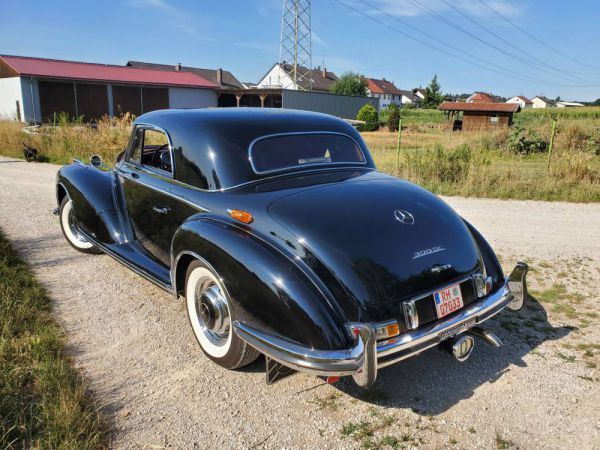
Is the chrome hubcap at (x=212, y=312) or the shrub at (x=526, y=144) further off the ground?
the shrub at (x=526, y=144)

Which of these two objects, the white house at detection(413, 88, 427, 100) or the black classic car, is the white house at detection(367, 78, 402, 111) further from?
the black classic car

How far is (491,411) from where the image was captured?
279 cm

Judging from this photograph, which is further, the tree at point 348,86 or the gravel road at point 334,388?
the tree at point 348,86

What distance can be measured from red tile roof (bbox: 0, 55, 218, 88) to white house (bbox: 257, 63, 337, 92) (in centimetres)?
2688

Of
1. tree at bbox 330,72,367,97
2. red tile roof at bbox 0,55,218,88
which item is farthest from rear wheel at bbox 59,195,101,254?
tree at bbox 330,72,367,97

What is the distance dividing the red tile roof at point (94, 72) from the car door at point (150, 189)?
30.5 m

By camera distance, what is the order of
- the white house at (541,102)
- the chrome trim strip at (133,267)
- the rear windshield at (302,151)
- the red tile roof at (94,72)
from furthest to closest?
the white house at (541,102) < the red tile roof at (94,72) < the chrome trim strip at (133,267) < the rear windshield at (302,151)

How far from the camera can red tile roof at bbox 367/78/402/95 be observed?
102438 mm

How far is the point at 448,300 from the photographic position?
2844 millimetres

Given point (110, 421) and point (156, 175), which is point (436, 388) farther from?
point (156, 175)

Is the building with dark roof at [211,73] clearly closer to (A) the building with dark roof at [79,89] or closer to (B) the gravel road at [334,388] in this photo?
(A) the building with dark roof at [79,89]

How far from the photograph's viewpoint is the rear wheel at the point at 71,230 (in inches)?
215

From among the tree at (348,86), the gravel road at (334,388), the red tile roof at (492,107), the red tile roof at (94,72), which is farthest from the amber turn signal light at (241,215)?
the tree at (348,86)

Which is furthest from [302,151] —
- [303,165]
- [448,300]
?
[448,300]
